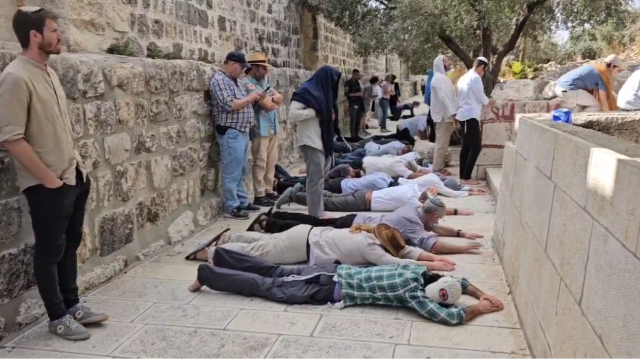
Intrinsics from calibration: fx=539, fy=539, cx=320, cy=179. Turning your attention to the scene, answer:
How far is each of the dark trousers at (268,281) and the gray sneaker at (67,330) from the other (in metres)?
0.87

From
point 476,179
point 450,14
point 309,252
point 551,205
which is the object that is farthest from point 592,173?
point 450,14

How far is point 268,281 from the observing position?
12.1 feet

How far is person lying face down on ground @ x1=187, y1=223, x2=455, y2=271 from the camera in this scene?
3.93 m

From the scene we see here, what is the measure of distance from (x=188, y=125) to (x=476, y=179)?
14.2ft

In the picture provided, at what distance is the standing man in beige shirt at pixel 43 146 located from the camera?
272 cm

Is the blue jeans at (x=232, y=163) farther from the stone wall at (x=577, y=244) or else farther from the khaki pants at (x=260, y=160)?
the stone wall at (x=577, y=244)

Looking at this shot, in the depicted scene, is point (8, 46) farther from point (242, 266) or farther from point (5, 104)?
point (242, 266)

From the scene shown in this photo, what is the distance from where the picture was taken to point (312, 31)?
11477mm

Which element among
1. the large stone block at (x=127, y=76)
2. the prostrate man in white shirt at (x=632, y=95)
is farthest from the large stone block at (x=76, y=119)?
the prostrate man in white shirt at (x=632, y=95)

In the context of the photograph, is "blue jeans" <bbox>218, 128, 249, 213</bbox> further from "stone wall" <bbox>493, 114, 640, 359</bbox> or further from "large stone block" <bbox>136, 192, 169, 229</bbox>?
"stone wall" <bbox>493, 114, 640, 359</bbox>

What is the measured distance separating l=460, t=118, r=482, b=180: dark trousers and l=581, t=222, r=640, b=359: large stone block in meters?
5.11

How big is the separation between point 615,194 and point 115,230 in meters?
3.36

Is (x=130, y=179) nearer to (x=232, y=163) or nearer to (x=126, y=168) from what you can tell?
(x=126, y=168)

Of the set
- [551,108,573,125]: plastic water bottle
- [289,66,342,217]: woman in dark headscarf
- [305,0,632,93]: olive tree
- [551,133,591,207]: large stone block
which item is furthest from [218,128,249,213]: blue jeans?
[305,0,632,93]: olive tree
